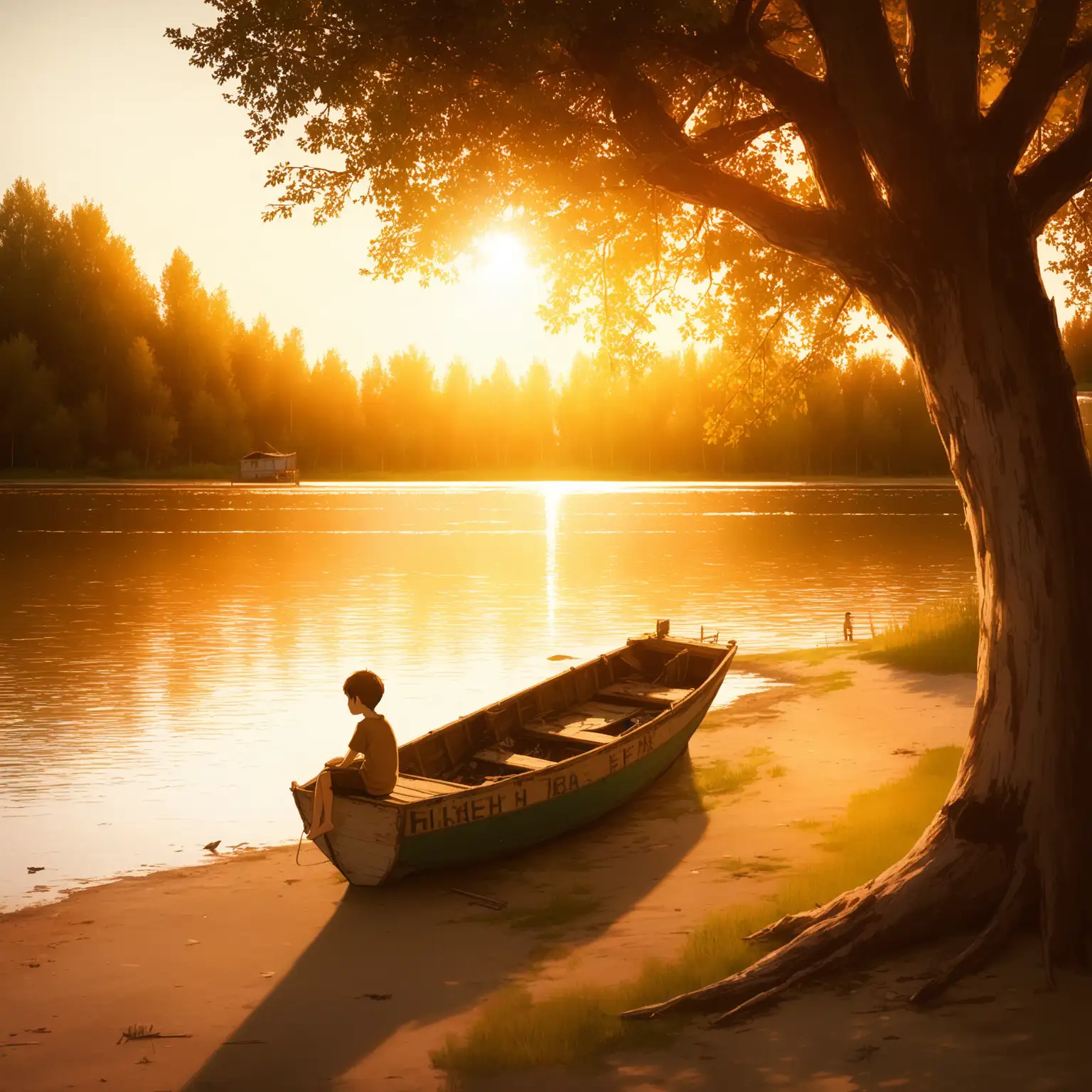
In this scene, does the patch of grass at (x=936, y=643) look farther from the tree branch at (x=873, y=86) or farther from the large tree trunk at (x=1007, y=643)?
the tree branch at (x=873, y=86)

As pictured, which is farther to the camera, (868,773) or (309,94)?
(868,773)

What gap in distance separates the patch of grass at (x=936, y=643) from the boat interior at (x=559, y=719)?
20.2 ft

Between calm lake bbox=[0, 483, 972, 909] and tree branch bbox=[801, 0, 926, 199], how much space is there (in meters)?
11.3

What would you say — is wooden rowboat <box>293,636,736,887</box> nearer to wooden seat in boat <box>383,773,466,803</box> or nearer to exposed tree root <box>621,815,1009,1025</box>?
wooden seat in boat <box>383,773,466,803</box>

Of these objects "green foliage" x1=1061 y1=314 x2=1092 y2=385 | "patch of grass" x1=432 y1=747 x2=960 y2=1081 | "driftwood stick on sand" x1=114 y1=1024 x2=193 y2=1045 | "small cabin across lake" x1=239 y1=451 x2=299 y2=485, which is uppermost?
"green foliage" x1=1061 y1=314 x2=1092 y2=385

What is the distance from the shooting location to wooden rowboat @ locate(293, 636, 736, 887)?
40.1ft

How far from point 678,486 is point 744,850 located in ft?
497

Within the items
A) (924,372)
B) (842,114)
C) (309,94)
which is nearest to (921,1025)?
(924,372)

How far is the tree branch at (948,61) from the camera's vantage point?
903 centimetres

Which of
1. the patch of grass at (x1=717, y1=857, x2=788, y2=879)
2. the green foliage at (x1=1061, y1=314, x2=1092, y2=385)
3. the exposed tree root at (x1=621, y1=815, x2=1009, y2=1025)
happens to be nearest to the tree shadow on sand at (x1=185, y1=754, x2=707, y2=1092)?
the patch of grass at (x1=717, y1=857, x2=788, y2=879)

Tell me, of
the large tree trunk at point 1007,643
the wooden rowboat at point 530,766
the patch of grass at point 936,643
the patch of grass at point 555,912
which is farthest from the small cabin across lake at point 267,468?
the large tree trunk at point 1007,643

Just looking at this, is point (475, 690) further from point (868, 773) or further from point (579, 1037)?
point (579, 1037)

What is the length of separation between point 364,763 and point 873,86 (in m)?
7.89

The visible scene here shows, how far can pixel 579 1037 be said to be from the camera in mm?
8430
